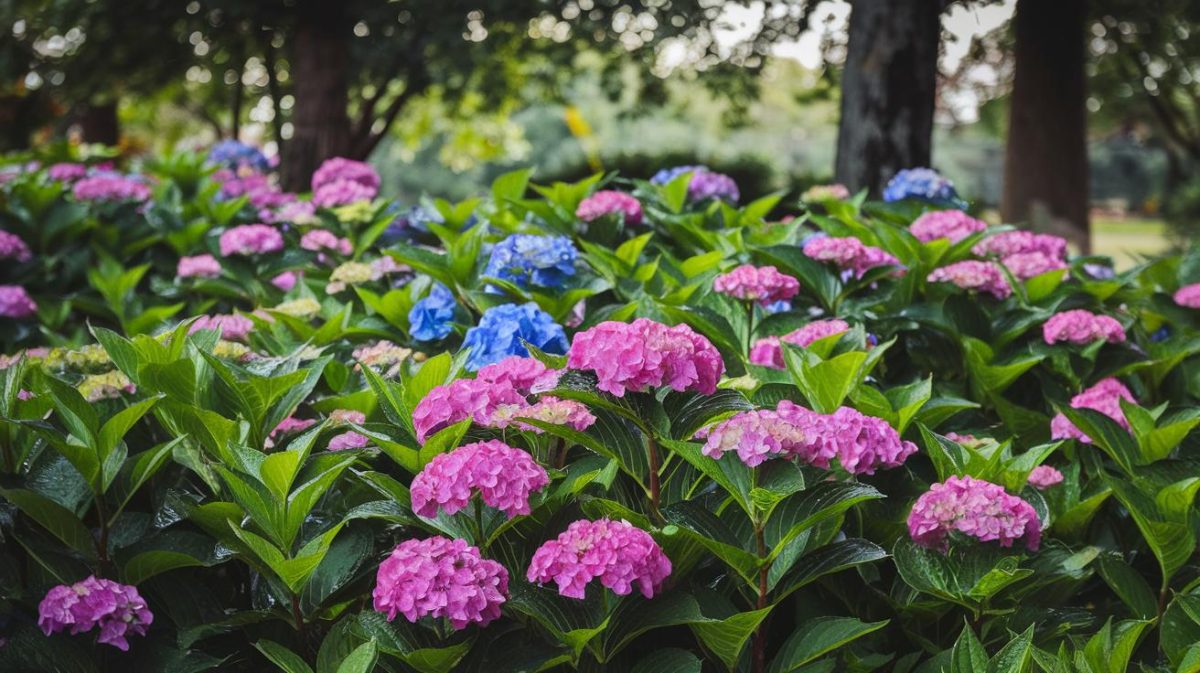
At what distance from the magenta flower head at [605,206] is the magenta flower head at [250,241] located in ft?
3.59

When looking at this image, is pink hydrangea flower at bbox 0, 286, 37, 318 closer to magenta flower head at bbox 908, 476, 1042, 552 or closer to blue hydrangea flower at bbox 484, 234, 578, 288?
blue hydrangea flower at bbox 484, 234, 578, 288

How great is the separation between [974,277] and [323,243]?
7.16ft

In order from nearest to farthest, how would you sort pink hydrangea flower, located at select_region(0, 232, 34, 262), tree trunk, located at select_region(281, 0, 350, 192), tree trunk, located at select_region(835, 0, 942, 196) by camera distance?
pink hydrangea flower, located at select_region(0, 232, 34, 262) → tree trunk, located at select_region(835, 0, 942, 196) → tree trunk, located at select_region(281, 0, 350, 192)

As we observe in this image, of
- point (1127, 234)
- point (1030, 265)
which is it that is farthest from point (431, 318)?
point (1127, 234)

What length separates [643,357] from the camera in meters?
1.87

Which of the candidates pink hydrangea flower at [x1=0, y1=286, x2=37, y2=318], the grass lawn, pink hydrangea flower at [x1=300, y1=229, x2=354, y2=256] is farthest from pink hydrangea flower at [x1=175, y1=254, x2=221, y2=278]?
the grass lawn

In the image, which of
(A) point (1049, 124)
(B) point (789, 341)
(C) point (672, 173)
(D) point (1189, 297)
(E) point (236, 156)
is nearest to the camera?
(B) point (789, 341)

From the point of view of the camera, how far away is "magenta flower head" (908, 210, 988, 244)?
3.66 metres

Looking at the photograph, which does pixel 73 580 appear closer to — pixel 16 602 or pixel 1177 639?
pixel 16 602

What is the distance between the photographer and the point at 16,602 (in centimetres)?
220

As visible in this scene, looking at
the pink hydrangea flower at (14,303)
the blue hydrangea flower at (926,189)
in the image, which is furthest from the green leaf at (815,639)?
the pink hydrangea flower at (14,303)

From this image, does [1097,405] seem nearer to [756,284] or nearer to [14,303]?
[756,284]

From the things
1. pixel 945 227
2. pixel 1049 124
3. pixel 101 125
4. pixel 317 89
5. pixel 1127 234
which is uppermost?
pixel 317 89

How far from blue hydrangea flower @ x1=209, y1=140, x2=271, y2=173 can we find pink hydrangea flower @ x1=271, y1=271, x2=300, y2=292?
2.77m
